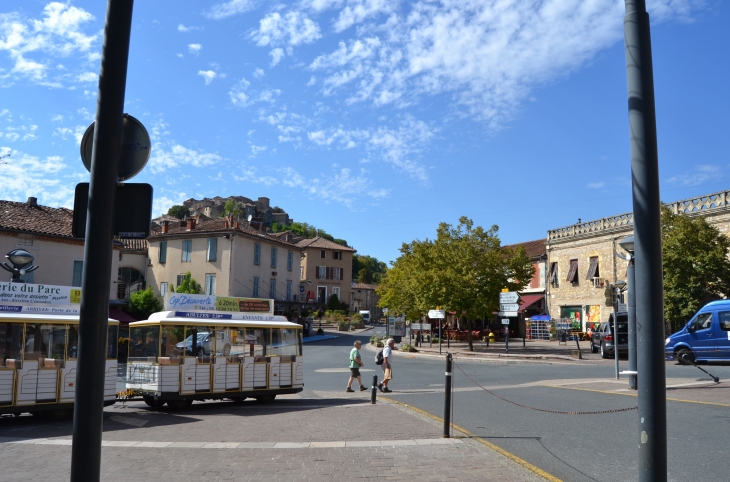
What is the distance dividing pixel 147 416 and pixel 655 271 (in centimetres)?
1143

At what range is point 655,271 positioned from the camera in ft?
12.7

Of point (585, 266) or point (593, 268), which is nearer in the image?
point (593, 268)

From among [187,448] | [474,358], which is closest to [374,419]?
[187,448]

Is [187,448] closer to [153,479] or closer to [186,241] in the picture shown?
[153,479]

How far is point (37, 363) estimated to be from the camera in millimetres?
11750

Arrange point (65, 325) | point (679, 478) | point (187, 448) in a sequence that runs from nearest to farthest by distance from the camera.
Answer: point (679, 478) < point (187, 448) < point (65, 325)

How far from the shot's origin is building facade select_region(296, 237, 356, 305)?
261ft

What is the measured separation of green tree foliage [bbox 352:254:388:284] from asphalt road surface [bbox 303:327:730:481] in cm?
11063

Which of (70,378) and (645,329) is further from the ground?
(645,329)

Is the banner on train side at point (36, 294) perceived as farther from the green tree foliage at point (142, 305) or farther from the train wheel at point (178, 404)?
the green tree foliage at point (142, 305)

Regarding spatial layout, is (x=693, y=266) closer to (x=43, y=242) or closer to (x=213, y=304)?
(x=213, y=304)

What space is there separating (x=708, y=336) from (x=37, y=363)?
22768 millimetres

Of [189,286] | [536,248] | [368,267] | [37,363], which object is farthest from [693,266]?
[368,267]

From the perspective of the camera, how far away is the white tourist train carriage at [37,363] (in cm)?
1140
